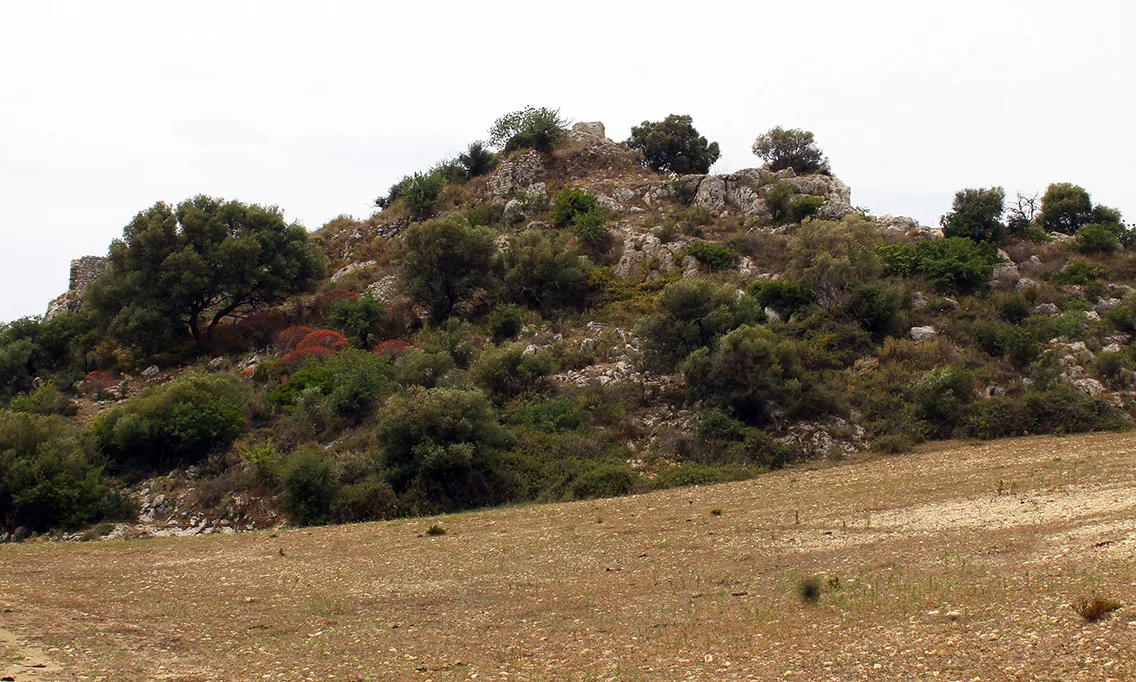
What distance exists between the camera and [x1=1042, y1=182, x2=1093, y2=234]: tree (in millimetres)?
52688

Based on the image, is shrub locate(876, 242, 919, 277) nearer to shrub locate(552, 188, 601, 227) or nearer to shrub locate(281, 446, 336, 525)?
shrub locate(552, 188, 601, 227)

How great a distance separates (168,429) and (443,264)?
706 inches

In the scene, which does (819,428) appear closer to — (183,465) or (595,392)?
(595,392)

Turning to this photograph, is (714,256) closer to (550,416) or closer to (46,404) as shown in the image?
(550,416)

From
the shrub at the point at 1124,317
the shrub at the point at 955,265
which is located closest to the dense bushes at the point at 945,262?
the shrub at the point at 955,265

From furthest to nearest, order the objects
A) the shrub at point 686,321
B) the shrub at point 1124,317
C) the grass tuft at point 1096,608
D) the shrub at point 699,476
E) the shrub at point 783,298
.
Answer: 1. the shrub at point 783,298
2. the shrub at point 1124,317
3. the shrub at point 686,321
4. the shrub at point 699,476
5. the grass tuft at point 1096,608

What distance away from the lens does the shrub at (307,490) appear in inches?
1042

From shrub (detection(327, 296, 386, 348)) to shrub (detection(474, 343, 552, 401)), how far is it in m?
12.2

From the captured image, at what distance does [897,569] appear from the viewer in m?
12.7

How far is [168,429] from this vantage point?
32406 mm

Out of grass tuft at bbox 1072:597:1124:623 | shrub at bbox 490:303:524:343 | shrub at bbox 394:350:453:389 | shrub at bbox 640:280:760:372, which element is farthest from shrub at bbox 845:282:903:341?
grass tuft at bbox 1072:597:1124:623

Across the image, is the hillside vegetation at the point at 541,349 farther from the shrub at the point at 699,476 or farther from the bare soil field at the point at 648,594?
the bare soil field at the point at 648,594

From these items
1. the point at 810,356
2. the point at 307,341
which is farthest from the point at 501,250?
the point at 810,356

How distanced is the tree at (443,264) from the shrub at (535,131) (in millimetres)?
19625
